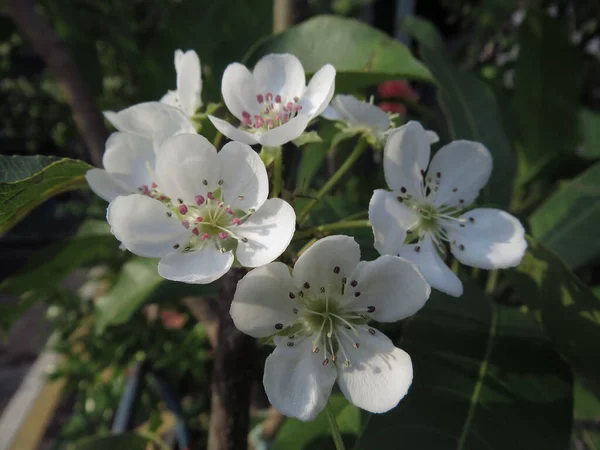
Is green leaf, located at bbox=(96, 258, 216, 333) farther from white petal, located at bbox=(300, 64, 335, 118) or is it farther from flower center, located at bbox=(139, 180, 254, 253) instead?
white petal, located at bbox=(300, 64, 335, 118)

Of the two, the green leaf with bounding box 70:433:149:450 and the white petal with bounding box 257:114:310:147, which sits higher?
the white petal with bounding box 257:114:310:147

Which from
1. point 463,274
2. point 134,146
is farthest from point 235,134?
point 463,274

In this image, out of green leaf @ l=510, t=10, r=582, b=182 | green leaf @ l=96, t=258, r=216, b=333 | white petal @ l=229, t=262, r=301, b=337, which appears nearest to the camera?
white petal @ l=229, t=262, r=301, b=337

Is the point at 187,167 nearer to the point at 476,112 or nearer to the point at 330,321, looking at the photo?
the point at 330,321

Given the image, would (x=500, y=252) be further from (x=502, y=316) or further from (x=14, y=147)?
(x=14, y=147)

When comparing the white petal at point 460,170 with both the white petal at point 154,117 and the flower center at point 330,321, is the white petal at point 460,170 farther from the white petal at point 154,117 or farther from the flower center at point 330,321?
the white petal at point 154,117

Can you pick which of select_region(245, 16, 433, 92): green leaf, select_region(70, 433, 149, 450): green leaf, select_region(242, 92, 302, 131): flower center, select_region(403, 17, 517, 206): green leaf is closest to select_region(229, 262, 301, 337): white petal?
select_region(242, 92, 302, 131): flower center
